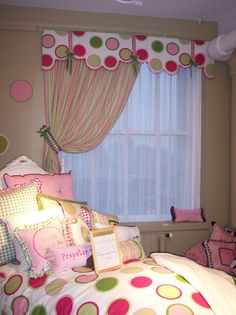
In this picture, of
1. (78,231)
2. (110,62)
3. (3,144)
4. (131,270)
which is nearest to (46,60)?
(110,62)

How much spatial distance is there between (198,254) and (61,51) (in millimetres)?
2254

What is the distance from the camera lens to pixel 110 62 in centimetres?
324

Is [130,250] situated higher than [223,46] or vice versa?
[223,46]

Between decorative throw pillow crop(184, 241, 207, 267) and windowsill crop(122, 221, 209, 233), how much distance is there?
21cm

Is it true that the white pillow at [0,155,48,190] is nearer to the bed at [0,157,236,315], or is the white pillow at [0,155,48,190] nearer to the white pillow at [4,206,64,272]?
the bed at [0,157,236,315]

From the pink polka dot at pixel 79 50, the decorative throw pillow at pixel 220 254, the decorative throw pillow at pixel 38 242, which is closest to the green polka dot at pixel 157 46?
the pink polka dot at pixel 79 50

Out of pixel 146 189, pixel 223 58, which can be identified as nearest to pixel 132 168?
pixel 146 189

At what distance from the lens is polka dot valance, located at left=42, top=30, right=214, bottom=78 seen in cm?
315

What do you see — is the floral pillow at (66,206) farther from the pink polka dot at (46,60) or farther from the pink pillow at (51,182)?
the pink polka dot at (46,60)

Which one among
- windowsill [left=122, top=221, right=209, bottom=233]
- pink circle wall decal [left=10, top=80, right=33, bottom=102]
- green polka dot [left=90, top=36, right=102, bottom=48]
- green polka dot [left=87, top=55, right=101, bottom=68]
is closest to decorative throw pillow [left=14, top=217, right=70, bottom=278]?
windowsill [left=122, top=221, right=209, bottom=233]

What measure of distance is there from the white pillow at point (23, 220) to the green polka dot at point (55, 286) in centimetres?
29

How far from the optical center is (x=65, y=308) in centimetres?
161

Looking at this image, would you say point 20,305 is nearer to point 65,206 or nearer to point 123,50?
point 65,206

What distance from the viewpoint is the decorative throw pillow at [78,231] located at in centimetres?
212
